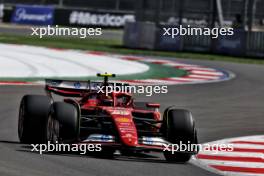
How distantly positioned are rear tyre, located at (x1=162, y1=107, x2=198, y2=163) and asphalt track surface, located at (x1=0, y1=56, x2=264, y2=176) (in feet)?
0.50

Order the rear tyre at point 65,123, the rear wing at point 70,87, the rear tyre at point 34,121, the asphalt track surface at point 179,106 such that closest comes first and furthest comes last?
the asphalt track surface at point 179,106 < the rear tyre at point 65,123 < the rear tyre at point 34,121 < the rear wing at point 70,87

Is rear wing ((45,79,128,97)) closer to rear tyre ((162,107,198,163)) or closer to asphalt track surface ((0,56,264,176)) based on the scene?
asphalt track surface ((0,56,264,176))

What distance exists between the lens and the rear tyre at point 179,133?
11.2 metres

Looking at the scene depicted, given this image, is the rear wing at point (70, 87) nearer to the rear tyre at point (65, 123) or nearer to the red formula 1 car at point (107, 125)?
the red formula 1 car at point (107, 125)

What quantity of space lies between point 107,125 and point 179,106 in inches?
256

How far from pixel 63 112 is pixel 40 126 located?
1.92 feet

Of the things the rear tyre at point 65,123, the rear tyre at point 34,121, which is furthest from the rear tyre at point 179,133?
the rear tyre at point 34,121

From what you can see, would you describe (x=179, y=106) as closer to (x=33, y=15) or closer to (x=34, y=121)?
(x=34, y=121)

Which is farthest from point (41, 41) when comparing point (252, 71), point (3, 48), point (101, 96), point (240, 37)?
point (101, 96)

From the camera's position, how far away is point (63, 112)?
11.0m

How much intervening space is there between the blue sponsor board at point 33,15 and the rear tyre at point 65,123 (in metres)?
41.7

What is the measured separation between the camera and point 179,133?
1126 centimetres

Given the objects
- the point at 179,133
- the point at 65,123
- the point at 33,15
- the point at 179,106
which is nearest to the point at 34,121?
the point at 65,123

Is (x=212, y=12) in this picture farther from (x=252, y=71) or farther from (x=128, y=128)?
(x=128, y=128)
